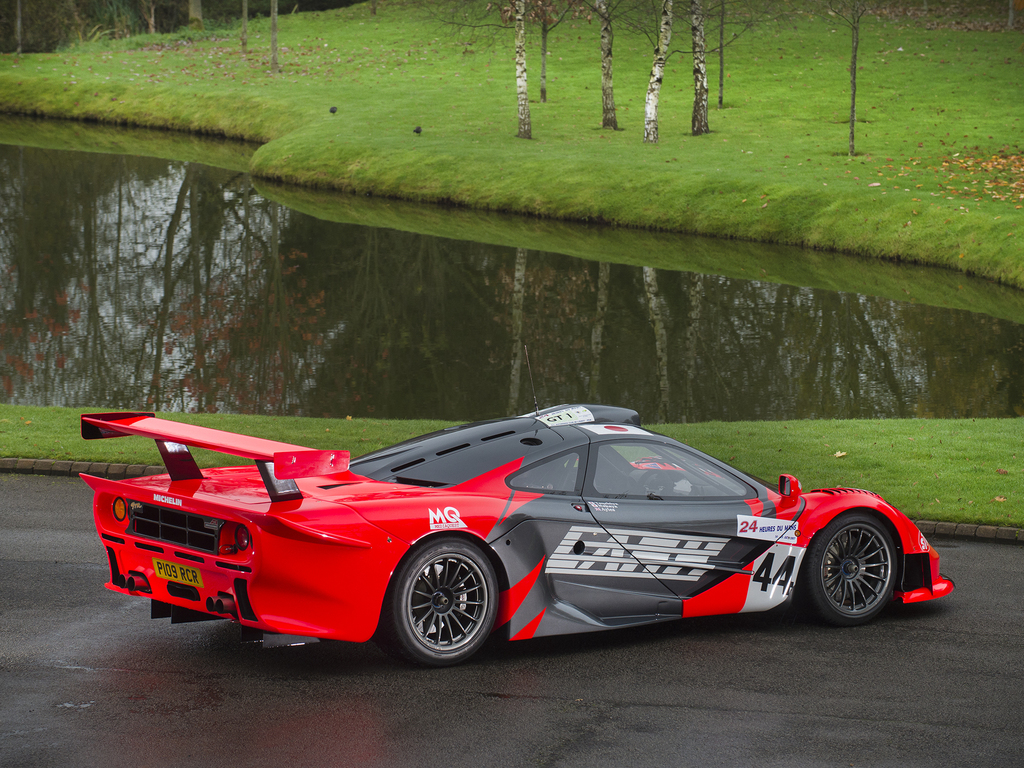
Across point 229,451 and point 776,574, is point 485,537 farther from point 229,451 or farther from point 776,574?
point 776,574

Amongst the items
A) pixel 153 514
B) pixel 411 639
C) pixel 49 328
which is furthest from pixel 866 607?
pixel 49 328

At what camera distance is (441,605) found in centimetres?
608

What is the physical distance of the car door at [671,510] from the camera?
22.0 feet

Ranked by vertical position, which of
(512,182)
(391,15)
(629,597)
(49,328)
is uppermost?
(391,15)

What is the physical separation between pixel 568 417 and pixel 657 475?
685 mm

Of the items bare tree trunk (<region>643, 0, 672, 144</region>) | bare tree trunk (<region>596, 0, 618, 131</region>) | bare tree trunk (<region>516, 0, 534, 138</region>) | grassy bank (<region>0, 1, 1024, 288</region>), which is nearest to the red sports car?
grassy bank (<region>0, 1, 1024, 288</region>)

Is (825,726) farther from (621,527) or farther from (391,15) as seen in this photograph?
(391,15)

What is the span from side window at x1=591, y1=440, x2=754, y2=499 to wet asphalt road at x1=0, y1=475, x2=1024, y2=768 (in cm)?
94

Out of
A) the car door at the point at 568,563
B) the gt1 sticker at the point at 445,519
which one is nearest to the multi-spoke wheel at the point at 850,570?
the car door at the point at 568,563

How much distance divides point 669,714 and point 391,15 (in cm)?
6948

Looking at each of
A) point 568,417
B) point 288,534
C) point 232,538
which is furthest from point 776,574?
point 232,538

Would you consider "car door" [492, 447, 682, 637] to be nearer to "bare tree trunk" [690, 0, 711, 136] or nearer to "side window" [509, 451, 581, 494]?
"side window" [509, 451, 581, 494]

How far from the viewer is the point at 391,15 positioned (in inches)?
2753

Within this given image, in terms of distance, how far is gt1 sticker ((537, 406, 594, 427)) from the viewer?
23.3 feet
